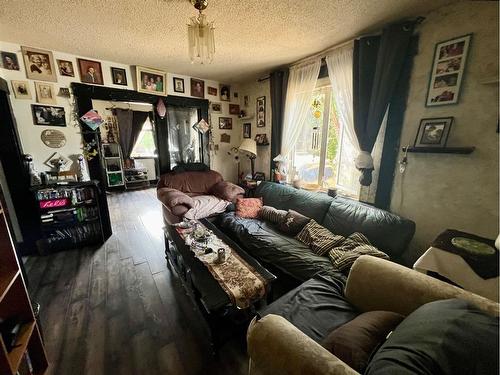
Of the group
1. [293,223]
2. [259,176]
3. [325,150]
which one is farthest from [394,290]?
[259,176]

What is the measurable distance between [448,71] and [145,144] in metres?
6.45

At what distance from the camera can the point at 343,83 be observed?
85.2 inches

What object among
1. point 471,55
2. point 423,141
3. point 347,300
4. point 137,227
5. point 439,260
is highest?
point 471,55

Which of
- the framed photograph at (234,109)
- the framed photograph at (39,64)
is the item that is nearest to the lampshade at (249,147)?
the framed photograph at (234,109)

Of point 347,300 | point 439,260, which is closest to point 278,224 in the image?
point 347,300

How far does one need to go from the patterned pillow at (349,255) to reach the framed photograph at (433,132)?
37.3 inches

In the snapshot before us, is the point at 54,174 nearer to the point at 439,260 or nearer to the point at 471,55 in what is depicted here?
the point at 439,260

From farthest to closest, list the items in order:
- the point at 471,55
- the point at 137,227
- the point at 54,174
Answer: the point at 137,227, the point at 54,174, the point at 471,55

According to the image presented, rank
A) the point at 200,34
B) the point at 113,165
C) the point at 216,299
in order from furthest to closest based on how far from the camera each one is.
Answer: the point at 113,165
the point at 200,34
the point at 216,299

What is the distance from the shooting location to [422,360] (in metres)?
0.54

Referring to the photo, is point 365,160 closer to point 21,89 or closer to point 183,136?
point 183,136

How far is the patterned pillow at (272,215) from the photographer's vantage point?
2281 millimetres

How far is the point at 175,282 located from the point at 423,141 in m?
2.46

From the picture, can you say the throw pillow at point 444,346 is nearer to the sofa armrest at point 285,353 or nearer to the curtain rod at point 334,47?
the sofa armrest at point 285,353
